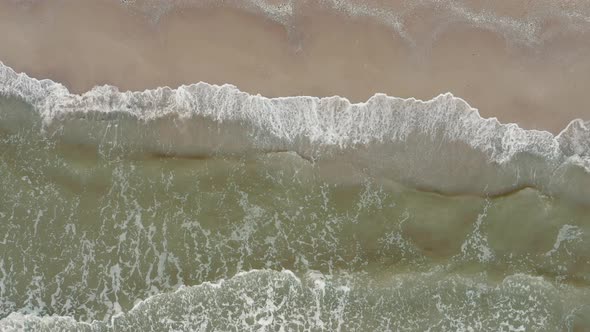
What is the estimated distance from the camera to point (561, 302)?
11.4m

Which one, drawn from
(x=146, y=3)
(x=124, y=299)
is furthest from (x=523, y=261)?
(x=146, y=3)

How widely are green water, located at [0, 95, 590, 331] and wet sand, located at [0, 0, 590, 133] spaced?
120 centimetres

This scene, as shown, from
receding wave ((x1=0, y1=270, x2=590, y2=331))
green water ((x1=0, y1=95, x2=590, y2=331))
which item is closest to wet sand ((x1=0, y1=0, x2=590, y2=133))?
green water ((x1=0, y1=95, x2=590, y2=331))

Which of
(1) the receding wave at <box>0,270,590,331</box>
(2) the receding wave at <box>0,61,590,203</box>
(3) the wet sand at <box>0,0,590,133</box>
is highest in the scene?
(3) the wet sand at <box>0,0,590,133</box>

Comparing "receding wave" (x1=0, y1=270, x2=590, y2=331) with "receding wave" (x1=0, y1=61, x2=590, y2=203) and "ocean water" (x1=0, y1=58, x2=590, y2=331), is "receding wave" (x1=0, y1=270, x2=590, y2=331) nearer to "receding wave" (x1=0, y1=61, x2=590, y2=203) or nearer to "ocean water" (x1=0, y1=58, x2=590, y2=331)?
"ocean water" (x1=0, y1=58, x2=590, y2=331)

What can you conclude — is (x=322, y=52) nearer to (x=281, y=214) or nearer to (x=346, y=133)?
(x=346, y=133)

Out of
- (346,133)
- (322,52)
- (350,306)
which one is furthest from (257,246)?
(322,52)

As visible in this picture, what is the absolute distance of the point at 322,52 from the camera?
1194 centimetres

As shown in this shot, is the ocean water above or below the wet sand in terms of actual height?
below

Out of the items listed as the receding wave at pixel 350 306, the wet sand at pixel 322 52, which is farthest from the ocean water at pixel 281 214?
the wet sand at pixel 322 52

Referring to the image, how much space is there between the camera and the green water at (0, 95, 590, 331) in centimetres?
1140

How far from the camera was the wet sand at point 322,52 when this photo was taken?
11797mm

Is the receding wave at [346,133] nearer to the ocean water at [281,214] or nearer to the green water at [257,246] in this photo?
the ocean water at [281,214]

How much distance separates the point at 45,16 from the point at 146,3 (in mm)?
1953
